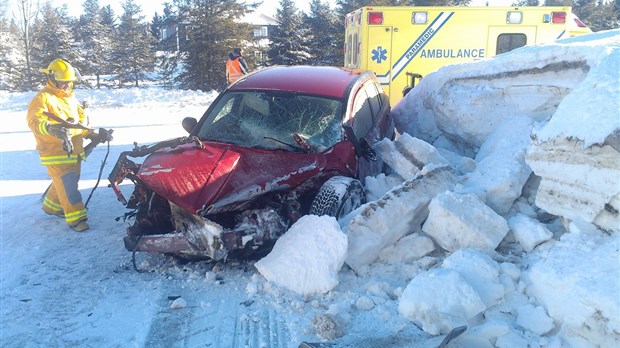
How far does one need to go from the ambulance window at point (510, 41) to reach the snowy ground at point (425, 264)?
544 cm

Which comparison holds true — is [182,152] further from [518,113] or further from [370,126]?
[518,113]

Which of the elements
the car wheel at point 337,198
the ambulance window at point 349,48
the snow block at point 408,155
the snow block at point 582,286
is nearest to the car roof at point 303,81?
the snow block at point 408,155

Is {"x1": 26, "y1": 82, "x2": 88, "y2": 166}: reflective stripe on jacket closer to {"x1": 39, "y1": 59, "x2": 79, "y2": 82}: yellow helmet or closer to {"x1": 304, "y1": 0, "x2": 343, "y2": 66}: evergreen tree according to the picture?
{"x1": 39, "y1": 59, "x2": 79, "y2": 82}: yellow helmet

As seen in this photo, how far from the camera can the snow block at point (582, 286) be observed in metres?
2.79

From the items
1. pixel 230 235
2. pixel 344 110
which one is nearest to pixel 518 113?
pixel 344 110

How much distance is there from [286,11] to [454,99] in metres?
25.6

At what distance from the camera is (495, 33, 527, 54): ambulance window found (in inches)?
404

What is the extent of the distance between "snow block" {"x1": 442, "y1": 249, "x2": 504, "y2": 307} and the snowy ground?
11 millimetres

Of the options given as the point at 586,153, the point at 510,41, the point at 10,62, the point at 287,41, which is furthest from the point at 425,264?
the point at 10,62

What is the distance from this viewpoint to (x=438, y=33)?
10.2 m

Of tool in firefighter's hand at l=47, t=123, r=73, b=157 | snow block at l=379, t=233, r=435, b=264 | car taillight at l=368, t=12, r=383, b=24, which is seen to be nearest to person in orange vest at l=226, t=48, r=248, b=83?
car taillight at l=368, t=12, r=383, b=24

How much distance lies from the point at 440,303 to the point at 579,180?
47.6 inches

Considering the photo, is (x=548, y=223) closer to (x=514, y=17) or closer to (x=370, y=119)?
(x=370, y=119)

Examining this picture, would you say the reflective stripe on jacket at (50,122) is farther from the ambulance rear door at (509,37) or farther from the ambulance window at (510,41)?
the ambulance window at (510,41)
